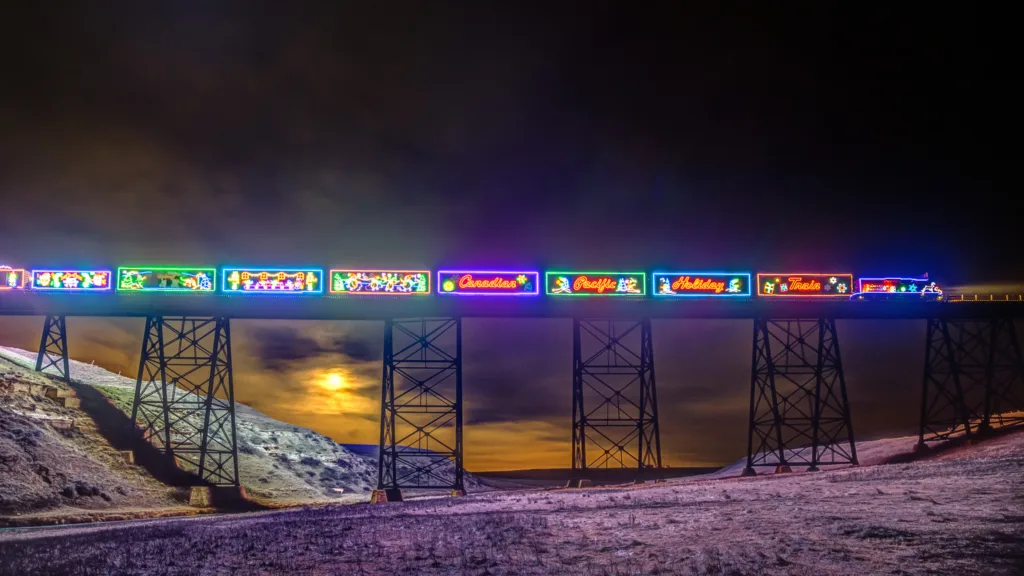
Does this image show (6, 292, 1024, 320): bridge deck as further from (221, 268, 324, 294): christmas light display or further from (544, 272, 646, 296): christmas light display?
(221, 268, 324, 294): christmas light display

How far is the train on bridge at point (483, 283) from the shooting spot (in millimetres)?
40125

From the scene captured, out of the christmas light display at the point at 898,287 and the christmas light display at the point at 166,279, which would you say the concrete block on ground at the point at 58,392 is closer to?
the christmas light display at the point at 166,279

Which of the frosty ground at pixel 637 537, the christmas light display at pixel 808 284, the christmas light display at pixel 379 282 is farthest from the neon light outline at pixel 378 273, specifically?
the christmas light display at pixel 808 284

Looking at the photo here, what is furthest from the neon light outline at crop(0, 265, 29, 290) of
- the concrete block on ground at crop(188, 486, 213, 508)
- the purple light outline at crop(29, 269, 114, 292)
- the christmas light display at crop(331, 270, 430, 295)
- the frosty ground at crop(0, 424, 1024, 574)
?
the frosty ground at crop(0, 424, 1024, 574)

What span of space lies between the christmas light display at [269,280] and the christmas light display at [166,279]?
2.95 feet

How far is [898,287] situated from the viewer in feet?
137

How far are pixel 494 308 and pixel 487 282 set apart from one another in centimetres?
364

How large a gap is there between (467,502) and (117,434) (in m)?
21.4

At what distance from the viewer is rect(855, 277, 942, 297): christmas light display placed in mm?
41406

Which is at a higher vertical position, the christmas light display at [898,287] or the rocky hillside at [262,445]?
the christmas light display at [898,287]

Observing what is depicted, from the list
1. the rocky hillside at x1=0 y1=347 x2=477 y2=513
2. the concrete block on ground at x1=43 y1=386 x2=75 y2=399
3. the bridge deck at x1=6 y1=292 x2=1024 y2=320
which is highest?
the bridge deck at x1=6 y1=292 x2=1024 y2=320

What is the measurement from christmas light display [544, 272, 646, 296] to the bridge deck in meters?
2.23

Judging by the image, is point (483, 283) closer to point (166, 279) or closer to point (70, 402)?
point (166, 279)

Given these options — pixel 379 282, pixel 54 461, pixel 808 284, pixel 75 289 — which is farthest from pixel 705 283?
pixel 75 289
